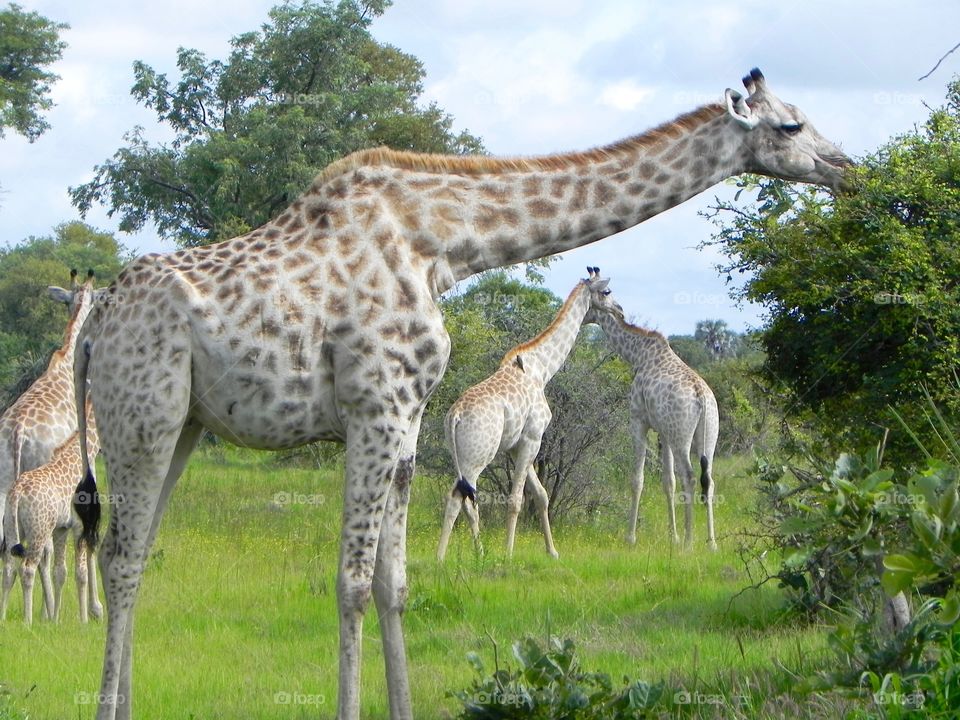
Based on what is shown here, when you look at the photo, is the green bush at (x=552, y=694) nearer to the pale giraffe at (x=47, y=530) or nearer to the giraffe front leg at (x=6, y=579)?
the pale giraffe at (x=47, y=530)

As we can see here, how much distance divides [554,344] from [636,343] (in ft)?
5.30

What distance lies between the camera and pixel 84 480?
636 centimetres

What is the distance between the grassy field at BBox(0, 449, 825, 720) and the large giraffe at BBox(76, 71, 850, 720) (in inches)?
38.4

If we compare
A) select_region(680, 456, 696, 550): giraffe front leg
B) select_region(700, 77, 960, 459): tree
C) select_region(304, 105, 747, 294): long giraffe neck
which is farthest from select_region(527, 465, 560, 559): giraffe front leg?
select_region(304, 105, 747, 294): long giraffe neck

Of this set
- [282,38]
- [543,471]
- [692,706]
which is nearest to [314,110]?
[282,38]

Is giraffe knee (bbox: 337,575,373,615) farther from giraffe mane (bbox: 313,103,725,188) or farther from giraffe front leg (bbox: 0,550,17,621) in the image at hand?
giraffe front leg (bbox: 0,550,17,621)

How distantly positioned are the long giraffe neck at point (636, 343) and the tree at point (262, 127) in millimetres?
9055

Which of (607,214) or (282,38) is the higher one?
(282,38)

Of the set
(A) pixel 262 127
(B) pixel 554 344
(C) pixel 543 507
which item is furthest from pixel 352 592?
(A) pixel 262 127

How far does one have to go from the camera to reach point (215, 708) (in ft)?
21.8

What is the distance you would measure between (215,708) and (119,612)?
3.68 ft

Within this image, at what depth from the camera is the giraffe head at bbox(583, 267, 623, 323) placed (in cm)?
1510

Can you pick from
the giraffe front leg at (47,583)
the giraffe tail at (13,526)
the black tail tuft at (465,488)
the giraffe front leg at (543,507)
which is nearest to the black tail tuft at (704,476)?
the giraffe front leg at (543,507)

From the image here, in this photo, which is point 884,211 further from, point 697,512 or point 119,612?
point 697,512
